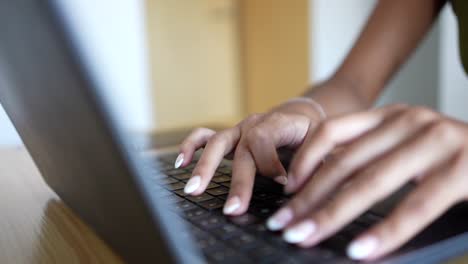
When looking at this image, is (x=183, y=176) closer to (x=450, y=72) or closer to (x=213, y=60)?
(x=450, y=72)

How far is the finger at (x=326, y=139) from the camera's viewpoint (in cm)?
40

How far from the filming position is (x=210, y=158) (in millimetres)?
511

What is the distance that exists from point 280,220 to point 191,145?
0.27m

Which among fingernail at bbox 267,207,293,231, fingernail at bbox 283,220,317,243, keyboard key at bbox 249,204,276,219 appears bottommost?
keyboard key at bbox 249,204,276,219

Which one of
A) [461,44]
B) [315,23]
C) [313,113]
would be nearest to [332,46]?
[315,23]

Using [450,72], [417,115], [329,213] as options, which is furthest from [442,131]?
[450,72]

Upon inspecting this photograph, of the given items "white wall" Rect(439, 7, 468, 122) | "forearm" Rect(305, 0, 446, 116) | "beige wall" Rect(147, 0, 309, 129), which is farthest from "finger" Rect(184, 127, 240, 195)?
"beige wall" Rect(147, 0, 309, 129)

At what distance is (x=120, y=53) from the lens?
6.29ft

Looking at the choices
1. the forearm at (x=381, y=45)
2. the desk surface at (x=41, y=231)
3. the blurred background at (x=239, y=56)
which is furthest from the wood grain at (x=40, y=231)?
the blurred background at (x=239, y=56)

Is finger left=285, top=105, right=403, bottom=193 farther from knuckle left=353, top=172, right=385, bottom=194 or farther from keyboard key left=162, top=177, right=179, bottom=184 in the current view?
keyboard key left=162, top=177, right=179, bottom=184

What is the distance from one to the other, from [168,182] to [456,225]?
318mm

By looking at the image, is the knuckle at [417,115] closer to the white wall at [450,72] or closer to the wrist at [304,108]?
the wrist at [304,108]

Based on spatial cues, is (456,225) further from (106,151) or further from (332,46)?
(332,46)

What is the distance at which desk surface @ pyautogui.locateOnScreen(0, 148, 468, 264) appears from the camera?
36 cm
